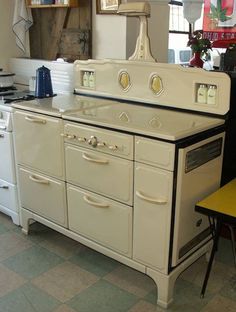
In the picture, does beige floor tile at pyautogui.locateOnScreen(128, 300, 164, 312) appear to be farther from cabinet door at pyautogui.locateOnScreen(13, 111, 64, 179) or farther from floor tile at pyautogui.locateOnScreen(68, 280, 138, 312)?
cabinet door at pyautogui.locateOnScreen(13, 111, 64, 179)

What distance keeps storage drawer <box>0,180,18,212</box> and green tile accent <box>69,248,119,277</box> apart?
63 centimetres

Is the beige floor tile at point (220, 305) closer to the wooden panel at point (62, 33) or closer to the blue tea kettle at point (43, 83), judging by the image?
the blue tea kettle at point (43, 83)

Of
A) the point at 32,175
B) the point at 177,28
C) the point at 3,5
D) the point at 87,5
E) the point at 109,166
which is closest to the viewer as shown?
the point at 109,166

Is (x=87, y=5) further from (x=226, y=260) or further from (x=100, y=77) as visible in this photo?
(x=226, y=260)

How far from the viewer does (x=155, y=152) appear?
167 cm

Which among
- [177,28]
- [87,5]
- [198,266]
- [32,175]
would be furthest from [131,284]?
[177,28]

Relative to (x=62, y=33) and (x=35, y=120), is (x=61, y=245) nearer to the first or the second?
(x=35, y=120)

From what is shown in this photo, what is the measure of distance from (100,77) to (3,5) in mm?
1358

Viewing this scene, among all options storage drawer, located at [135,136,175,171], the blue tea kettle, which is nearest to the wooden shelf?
the blue tea kettle

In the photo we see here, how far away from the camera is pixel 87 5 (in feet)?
9.00

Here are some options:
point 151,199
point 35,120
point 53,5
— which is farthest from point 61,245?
point 53,5

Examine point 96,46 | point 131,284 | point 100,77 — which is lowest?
point 131,284

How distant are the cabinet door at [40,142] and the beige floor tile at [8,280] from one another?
616 millimetres

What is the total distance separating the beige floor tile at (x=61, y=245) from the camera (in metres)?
2.34
